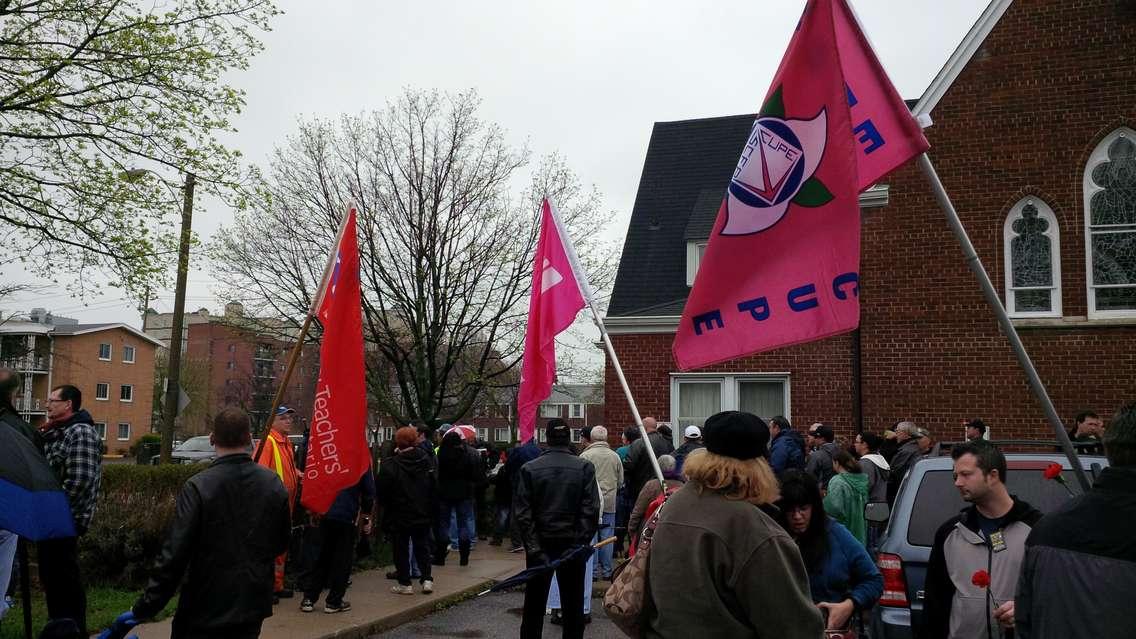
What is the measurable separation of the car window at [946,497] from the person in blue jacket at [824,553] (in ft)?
5.23

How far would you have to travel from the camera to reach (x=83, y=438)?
675 cm

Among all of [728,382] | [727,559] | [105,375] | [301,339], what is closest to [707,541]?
[727,559]

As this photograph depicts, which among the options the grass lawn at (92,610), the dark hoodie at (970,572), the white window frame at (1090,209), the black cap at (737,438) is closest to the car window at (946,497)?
the dark hoodie at (970,572)

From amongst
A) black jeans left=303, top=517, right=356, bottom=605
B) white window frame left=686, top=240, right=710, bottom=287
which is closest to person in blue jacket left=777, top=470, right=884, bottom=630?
black jeans left=303, top=517, right=356, bottom=605

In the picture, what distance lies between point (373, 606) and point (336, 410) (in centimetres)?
360

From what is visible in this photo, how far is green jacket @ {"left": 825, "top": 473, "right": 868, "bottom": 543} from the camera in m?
8.81

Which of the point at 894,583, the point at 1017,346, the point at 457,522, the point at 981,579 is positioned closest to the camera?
the point at 1017,346

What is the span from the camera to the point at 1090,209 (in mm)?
15492

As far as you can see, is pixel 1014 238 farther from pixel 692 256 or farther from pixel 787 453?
pixel 787 453

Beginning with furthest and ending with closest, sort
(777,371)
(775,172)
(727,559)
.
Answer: (777,371) < (775,172) < (727,559)

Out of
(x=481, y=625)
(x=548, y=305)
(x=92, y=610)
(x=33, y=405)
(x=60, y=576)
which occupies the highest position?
(x=548, y=305)

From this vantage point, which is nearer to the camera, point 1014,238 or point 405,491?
point 405,491

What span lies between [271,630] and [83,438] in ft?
9.02

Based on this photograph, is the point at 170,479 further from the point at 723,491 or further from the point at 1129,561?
the point at 1129,561
